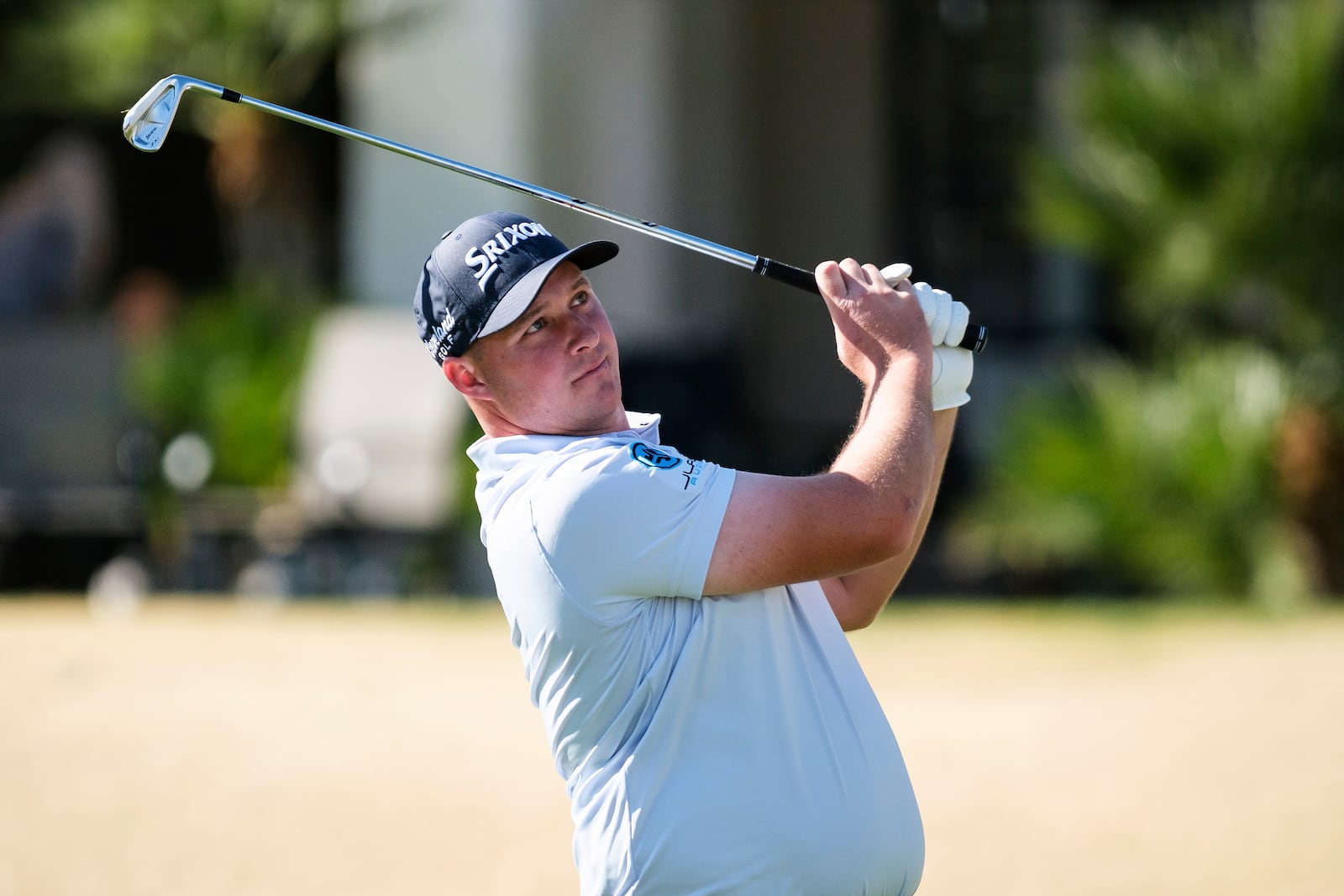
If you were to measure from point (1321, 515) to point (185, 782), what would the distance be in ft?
20.4

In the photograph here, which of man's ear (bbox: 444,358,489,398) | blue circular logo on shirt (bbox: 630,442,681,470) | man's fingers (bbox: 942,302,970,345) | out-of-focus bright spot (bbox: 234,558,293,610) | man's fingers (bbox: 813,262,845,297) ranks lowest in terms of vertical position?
out-of-focus bright spot (bbox: 234,558,293,610)

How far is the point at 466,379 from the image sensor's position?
8.56 feet

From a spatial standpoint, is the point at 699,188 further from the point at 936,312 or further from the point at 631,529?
the point at 631,529

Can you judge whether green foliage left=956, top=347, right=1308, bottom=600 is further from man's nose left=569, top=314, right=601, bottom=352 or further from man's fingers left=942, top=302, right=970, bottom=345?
man's nose left=569, top=314, right=601, bottom=352

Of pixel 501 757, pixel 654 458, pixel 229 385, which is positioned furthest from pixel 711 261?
pixel 654 458

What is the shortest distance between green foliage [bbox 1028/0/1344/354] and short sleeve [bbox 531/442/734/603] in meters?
8.16

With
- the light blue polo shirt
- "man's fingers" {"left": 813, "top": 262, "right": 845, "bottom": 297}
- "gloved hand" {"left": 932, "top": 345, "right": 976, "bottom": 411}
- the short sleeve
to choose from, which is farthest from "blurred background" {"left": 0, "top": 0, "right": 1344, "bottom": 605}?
the short sleeve

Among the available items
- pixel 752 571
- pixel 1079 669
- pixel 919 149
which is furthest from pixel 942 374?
pixel 919 149

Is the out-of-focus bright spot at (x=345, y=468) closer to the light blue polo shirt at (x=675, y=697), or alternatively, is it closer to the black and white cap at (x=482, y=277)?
the black and white cap at (x=482, y=277)

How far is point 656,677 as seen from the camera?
7.88 ft

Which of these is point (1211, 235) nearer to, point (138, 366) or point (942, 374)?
point (138, 366)

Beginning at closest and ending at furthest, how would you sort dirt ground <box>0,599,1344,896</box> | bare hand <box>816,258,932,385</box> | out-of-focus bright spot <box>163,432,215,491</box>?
bare hand <box>816,258,932,385</box> < dirt ground <box>0,599,1344,896</box> < out-of-focus bright spot <box>163,432,215,491</box>

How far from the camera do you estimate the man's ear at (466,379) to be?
2590mm

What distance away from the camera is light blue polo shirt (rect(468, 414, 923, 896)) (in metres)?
2.34
